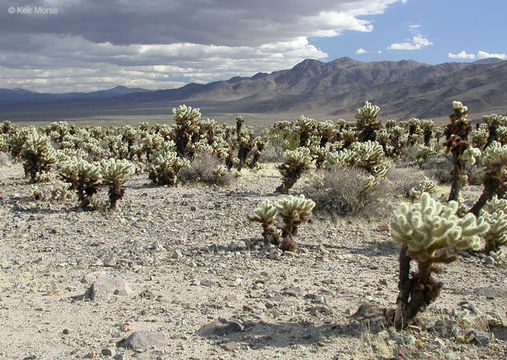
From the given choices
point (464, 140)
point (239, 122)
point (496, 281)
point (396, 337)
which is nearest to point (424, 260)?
point (396, 337)

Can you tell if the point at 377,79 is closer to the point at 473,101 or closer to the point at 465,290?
the point at 473,101

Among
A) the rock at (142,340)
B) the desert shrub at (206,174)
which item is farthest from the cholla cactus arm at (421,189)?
the rock at (142,340)

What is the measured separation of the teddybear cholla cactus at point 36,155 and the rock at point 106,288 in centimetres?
921

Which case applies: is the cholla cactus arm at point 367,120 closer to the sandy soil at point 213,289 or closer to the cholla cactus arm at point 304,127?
the cholla cactus arm at point 304,127

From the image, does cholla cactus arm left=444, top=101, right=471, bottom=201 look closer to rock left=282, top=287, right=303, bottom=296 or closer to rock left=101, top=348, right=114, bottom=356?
rock left=282, top=287, right=303, bottom=296

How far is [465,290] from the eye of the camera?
5762mm

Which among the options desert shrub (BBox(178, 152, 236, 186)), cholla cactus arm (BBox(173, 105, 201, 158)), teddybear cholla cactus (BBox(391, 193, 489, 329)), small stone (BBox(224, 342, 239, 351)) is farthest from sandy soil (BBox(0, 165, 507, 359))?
cholla cactus arm (BBox(173, 105, 201, 158))

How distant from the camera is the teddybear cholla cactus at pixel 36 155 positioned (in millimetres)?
13383

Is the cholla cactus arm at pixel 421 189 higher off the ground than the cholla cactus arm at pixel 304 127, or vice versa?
the cholla cactus arm at pixel 304 127

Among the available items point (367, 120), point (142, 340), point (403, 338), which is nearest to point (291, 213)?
point (403, 338)

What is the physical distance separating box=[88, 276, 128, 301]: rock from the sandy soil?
4.0 inches

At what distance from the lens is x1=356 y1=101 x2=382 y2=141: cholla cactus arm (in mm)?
15586

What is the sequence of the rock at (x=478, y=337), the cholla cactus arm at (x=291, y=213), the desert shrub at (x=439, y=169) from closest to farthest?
the rock at (x=478, y=337) < the cholla cactus arm at (x=291, y=213) < the desert shrub at (x=439, y=169)

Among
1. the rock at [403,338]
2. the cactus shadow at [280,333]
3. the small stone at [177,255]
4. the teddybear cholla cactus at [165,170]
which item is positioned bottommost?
the small stone at [177,255]
